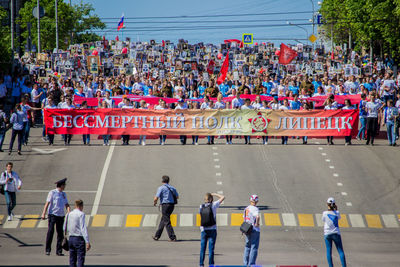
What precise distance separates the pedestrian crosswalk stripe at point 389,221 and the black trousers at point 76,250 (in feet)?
32.9

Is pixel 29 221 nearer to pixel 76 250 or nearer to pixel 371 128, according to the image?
pixel 76 250

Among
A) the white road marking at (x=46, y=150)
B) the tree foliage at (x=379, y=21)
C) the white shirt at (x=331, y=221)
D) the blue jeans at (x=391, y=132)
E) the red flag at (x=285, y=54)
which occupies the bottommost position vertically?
the white road marking at (x=46, y=150)

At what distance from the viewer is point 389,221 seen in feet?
75.0

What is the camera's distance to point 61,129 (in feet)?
100

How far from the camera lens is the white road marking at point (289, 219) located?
73.5 ft

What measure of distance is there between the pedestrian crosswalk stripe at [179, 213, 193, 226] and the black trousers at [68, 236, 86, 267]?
6724 millimetres

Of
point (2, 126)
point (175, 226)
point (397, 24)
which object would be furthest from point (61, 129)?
point (397, 24)

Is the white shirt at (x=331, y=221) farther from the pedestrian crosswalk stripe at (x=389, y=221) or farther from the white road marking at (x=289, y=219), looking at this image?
the pedestrian crosswalk stripe at (x=389, y=221)

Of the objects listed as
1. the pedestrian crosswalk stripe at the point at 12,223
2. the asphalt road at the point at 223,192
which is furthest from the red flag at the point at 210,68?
the pedestrian crosswalk stripe at the point at 12,223

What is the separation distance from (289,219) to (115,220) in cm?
496

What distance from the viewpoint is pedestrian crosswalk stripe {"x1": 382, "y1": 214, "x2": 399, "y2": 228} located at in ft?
73.9

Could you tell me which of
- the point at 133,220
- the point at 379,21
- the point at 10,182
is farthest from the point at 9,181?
the point at 379,21

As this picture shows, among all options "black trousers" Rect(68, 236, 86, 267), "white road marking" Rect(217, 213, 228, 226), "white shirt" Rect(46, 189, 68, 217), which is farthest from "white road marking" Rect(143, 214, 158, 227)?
"black trousers" Rect(68, 236, 86, 267)

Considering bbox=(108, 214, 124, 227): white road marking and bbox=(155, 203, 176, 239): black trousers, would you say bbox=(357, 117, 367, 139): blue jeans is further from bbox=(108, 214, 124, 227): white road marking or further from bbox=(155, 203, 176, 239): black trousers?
bbox=(155, 203, 176, 239): black trousers
